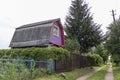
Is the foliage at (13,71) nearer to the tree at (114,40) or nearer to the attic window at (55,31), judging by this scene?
the attic window at (55,31)

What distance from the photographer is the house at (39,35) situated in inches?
926

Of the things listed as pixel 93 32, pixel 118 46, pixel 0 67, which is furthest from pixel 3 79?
pixel 93 32

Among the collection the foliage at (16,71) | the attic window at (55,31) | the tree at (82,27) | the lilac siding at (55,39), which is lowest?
the foliage at (16,71)

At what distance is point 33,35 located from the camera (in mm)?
25031

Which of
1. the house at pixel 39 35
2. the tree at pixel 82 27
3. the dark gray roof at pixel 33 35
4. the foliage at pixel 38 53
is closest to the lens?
the foliage at pixel 38 53

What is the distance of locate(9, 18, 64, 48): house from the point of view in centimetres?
2353

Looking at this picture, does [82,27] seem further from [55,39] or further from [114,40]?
[55,39]

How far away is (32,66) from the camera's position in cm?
1403

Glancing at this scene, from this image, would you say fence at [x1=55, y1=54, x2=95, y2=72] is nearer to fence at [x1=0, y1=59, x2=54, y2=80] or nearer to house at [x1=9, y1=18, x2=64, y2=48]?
fence at [x1=0, y1=59, x2=54, y2=80]

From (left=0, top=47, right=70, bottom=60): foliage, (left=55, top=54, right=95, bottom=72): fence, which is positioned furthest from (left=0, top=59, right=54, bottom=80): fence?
(left=55, top=54, right=95, bottom=72): fence

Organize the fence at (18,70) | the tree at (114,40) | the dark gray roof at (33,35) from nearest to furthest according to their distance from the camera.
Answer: the fence at (18,70) → the dark gray roof at (33,35) → the tree at (114,40)

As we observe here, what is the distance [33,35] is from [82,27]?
48.5 feet

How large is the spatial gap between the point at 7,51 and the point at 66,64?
5.83 metres

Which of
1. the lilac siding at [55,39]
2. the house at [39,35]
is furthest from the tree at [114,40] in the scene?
the lilac siding at [55,39]
